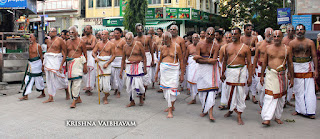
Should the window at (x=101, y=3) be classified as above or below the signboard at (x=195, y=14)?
above

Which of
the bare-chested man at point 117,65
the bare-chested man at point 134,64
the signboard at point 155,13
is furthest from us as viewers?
the signboard at point 155,13

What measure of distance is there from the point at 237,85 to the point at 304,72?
1697 mm

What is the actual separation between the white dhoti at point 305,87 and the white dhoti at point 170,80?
8.53 feet

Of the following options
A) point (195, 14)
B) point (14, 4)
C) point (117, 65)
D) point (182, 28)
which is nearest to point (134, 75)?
point (117, 65)

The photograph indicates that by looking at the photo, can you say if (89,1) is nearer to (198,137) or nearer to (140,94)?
(140,94)

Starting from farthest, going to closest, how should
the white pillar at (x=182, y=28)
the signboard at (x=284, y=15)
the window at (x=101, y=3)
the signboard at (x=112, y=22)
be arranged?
the window at (x=101, y=3) → the signboard at (x=112, y=22) → the white pillar at (x=182, y=28) → the signboard at (x=284, y=15)

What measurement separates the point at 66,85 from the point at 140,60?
2.37 meters

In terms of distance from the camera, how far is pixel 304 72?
22.3 feet

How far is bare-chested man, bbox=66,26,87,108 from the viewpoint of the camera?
25.5 ft

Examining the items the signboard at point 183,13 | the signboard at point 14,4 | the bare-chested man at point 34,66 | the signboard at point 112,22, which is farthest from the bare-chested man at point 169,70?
the signboard at point 112,22

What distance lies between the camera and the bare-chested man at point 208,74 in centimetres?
643

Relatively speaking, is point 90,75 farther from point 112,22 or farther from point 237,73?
point 112,22

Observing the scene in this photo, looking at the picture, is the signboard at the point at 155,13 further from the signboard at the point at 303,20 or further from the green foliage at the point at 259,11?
the signboard at the point at 303,20

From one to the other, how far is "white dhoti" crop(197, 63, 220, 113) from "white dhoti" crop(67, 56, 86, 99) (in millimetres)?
3028
